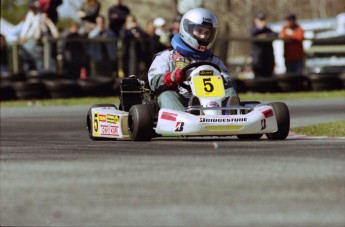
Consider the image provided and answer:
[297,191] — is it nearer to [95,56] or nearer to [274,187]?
[274,187]

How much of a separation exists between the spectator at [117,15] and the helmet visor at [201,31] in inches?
385

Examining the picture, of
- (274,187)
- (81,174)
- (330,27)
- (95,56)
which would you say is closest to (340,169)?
(274,187)

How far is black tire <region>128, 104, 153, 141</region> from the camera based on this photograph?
10.1m

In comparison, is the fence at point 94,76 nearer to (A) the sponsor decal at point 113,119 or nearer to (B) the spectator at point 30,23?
(B) the spectator at point 30,23

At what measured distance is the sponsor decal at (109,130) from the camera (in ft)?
35.5

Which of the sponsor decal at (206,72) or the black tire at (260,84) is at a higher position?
the sponsor decal at (206,72)

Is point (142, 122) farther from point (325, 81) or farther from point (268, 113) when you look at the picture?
point (325, 81)

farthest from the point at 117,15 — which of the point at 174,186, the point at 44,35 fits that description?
the point at 174,186

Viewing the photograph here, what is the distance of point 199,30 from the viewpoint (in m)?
11.1

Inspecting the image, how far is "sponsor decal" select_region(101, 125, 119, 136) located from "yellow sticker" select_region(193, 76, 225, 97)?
2.89ft

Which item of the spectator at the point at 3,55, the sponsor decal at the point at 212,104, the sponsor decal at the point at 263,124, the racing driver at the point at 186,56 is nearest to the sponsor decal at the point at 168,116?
the sponsor decal at the point at 212,104

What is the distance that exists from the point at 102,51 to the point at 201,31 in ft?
34.2

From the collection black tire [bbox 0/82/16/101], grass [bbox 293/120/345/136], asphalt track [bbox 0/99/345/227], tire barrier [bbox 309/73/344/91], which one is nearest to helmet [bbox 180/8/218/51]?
grass [bbox 293/120/345/136]

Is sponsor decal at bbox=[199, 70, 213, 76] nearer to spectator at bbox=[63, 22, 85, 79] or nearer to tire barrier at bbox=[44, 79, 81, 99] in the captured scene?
tire barrier at bbox=[44, 79, 81, 99]
